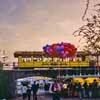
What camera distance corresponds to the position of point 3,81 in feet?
159

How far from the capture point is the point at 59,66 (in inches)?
3743

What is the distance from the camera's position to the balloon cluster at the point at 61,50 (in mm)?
94812

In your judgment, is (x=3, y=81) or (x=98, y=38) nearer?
(x=98, y=38)

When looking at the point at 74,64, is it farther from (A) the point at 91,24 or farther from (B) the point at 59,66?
(A) the point at 91,24

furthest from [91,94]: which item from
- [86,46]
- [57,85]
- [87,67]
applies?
[87,67]

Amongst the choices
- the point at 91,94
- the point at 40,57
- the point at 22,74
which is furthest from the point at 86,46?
the point at 40,57

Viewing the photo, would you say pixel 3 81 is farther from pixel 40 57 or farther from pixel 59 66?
pixel 40 57

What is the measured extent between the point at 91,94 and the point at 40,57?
50994 mm

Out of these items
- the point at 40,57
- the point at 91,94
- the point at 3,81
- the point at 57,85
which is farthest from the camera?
the point at 40,57

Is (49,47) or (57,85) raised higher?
(49,47)

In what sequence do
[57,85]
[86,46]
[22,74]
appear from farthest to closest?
[22,74]
[57,85]
[86,46]

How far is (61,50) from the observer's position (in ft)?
311

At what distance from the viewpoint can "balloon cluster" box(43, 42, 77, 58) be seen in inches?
3733

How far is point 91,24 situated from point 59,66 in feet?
269
